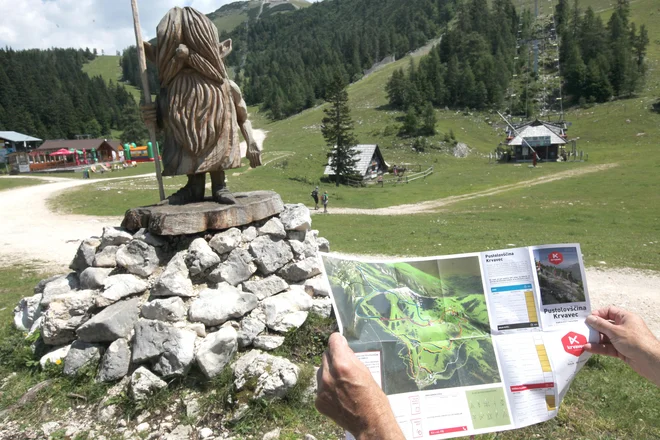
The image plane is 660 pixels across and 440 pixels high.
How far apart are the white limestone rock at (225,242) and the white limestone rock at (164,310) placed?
1.05m

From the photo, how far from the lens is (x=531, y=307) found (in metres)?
2.66

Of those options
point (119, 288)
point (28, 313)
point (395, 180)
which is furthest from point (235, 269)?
point (395, 180)

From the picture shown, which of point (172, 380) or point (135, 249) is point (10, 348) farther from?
point (172, 380)

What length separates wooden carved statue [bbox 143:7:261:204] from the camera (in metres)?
6.03

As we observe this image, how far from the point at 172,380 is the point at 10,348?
2902 mm

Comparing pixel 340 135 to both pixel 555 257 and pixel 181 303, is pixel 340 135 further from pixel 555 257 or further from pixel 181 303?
pixel 555 257

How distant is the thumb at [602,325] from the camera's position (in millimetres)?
2502

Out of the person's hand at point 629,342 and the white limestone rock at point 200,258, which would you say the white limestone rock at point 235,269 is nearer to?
the white limestone rock at point 200,258

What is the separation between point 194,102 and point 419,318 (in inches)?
204

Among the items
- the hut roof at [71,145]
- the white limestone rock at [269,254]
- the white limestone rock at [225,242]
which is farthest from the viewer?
the hut roof at [71,145]

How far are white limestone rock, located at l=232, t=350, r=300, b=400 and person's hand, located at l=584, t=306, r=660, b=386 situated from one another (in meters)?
3.07

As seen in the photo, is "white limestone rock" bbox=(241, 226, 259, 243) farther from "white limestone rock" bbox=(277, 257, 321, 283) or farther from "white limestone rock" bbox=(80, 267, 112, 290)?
"white limestone rock" bbox=(80, 267, 112, 290)

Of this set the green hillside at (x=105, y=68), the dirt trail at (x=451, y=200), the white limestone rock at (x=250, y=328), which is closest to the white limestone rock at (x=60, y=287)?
the white limestone rock at (x=250, y=328)

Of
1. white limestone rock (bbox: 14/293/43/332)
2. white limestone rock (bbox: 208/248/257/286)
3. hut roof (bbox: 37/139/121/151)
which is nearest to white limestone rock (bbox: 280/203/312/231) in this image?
white limestone rock (bbox: 208/248/257/286)
